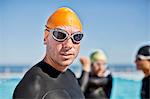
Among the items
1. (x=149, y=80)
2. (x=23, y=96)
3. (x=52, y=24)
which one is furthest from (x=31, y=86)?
(x=149, y=80)

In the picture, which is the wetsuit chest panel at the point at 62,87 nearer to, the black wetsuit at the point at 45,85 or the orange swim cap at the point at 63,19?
the black wetsuit at the point at 45,85

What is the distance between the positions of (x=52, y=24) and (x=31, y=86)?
56cm

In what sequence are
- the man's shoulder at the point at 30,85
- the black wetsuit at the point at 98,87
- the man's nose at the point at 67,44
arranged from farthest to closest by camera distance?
the black wetsuit at the point at 98,87, the man's nose at the point at 67,44, the man's shoulder at the point at 30,85

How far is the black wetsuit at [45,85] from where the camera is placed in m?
2.94

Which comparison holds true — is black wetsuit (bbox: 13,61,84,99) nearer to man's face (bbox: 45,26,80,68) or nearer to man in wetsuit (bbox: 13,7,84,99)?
man in wetsuit (bbox: 13,7,84,99)

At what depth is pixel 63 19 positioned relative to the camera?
3125 millimetres

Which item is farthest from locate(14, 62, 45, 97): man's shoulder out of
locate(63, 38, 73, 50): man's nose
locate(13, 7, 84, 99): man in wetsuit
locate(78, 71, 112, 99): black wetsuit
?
locate(78, 71, 112, 99): black wetsuit

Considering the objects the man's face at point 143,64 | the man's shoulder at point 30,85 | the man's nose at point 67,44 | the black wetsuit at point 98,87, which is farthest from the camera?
the black wetsuit at point 98,87

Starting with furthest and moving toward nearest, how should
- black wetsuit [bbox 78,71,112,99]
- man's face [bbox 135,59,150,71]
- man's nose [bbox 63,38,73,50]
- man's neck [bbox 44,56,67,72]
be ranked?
black wetsuit [bbox 78,71,112,99], man's face [bbox 135,59,150,71], man's neck [bbox 44,56,67,72], man's nose [bbox 63,38,73,50]

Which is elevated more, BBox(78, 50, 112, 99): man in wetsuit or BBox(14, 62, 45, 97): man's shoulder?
BBox(14, 62, 45, 97): man's shoulder

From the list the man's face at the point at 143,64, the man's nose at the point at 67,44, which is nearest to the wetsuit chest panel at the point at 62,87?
the man's nose at the point at 67,44

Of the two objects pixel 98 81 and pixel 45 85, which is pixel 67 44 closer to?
pixel 45 85

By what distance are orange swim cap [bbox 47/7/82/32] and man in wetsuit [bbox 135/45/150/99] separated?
2.05 meters

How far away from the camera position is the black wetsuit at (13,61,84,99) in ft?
9.65
